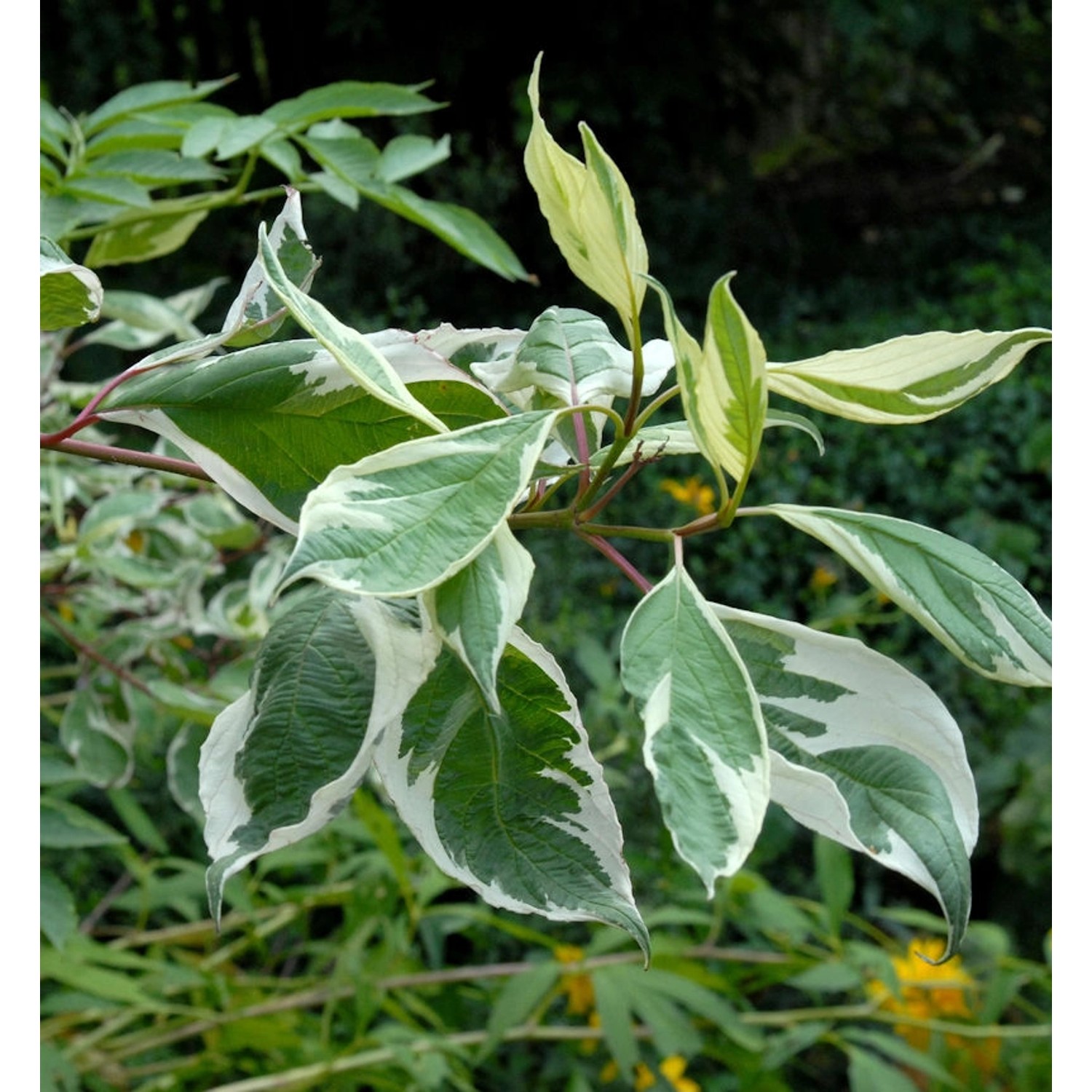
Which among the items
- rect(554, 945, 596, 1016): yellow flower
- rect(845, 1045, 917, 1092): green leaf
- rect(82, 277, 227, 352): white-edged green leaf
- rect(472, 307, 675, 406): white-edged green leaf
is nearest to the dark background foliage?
rect(554, 945, 596, 1016): yellow flower

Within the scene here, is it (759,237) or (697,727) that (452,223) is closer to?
(697,727)

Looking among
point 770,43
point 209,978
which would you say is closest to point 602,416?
point 209,978

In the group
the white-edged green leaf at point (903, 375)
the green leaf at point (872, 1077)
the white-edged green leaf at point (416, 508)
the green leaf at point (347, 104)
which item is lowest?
the green leaf at point (872, 1077)

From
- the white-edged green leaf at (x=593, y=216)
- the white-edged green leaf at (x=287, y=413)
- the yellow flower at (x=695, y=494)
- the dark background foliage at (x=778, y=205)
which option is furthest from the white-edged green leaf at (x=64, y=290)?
the yellow flower at (x=695, y=494)

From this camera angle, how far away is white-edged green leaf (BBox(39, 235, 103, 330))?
399 millimetres

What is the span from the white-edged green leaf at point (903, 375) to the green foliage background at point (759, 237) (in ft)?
3.73

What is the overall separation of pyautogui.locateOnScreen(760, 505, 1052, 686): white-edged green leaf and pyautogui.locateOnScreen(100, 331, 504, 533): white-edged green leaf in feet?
0.37

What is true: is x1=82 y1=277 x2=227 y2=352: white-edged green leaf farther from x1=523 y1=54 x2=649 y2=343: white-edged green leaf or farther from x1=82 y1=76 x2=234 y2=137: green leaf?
x1=523 y1=54 x2=649 y2=343: white-edged green leaf

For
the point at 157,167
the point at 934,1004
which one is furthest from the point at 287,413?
the point at 934,1004

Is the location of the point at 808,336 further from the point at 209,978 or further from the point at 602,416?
the point at 602,416

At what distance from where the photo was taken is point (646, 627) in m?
0.32

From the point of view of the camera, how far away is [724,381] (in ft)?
1.04

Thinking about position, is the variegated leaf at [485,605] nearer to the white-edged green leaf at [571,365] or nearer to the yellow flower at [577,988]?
the white-edged green leaf at [571,365]

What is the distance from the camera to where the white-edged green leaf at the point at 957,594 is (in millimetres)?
335
